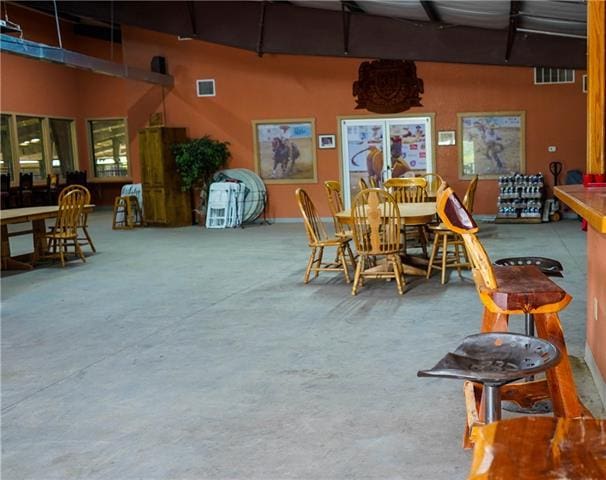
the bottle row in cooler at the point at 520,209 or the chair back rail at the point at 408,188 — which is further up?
the chair back rail at the point at 408,188

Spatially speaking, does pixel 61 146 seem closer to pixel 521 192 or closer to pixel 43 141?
pixel 43 141

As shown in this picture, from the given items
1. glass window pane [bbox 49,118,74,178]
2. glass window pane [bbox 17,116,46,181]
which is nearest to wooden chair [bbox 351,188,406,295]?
glass window pane [bbox 17,116,46,181]

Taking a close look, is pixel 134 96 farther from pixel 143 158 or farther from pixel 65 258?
pixel 65 258

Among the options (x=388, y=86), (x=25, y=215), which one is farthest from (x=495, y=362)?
(x=388, y=86)

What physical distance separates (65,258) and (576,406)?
23.4 feet

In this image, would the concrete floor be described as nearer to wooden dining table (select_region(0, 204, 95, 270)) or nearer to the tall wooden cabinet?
wooden dining table (select_region(0, 204, 95, 270))

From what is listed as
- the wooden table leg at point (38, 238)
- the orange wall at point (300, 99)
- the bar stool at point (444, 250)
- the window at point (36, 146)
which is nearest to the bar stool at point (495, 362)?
the bar stool at point (444, 250)

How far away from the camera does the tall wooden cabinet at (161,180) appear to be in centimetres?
1170

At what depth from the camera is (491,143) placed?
11188mm

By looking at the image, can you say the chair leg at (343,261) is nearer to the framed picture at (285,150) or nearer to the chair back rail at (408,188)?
the chair back rail at (408,188)

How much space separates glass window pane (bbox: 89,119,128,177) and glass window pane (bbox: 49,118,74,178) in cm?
→ 57

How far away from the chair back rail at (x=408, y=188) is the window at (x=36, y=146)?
30.8 ft

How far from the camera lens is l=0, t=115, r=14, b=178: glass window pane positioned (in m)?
13.5

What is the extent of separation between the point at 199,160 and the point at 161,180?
803 mm
